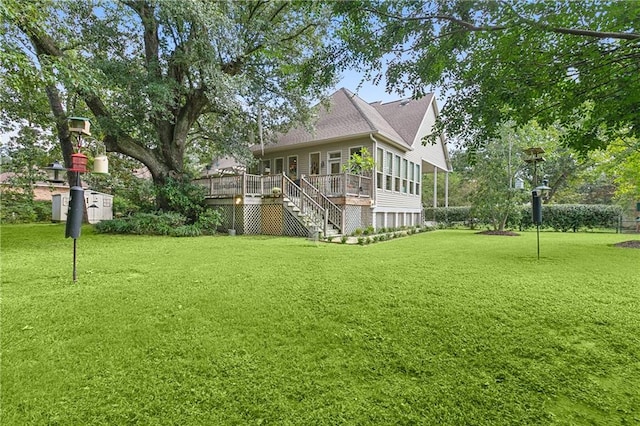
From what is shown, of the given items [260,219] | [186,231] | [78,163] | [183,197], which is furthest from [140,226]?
[78,163]

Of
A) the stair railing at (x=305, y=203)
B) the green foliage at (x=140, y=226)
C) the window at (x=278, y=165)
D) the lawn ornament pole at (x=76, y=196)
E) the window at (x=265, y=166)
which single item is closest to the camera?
the lawn ornament pole at (x=76, y=196)

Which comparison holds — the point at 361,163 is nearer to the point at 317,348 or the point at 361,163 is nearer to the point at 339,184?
the point at 339,184

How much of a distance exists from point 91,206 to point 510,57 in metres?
19.8

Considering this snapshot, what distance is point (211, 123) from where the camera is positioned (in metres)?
15.1

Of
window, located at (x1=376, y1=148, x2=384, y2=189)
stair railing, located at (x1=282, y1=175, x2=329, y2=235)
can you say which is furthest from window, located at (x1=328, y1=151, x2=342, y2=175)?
stair railing, located at (x1=282, y1=175, x2=329, y2=235)

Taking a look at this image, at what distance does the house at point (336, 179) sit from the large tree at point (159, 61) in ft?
7.00

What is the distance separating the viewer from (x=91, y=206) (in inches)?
642

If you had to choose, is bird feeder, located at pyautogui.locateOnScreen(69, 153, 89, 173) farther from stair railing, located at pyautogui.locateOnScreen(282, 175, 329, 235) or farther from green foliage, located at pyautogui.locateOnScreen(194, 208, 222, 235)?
stair railing, located at pyautogui.locateOnScreen(282, 175, 329, 235)

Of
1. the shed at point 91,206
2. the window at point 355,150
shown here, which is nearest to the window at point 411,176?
the window at point 355,150

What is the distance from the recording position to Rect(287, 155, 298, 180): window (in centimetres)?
1569

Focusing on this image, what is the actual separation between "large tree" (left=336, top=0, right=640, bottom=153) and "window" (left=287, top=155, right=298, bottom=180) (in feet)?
37.8

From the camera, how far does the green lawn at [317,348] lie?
166cm

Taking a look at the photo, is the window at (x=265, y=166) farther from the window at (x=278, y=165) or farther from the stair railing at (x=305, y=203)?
the stair railing at (x=305, y=203)

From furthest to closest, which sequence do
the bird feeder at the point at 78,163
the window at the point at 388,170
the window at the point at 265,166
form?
the window at the point at 265,166 < the window at the point at 388,170 < the bird feeder at the point at 78,163
